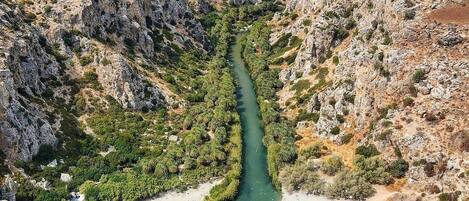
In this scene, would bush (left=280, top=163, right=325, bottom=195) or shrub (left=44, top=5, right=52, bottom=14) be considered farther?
shrub (left=44, top=5, right=52, bottom=14)

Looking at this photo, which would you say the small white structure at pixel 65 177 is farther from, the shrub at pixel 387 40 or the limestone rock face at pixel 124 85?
the shrub at pixel 387 40

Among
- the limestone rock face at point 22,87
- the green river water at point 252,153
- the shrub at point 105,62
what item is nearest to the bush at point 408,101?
the green river water at point 252,153

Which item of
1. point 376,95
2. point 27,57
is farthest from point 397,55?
point 27,57

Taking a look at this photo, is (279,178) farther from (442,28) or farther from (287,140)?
(442,28)

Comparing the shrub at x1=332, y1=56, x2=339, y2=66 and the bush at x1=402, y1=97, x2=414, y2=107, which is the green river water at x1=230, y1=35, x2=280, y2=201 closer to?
the shrub at x1=332, y1=56, x2=339, y2=66

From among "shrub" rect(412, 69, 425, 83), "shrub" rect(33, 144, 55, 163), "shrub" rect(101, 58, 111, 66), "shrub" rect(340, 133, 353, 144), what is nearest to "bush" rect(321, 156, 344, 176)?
"shrub" rect(340, 133, 353, 144)

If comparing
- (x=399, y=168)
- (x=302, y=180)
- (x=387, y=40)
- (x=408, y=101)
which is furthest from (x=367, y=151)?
(x=387, y=40)
